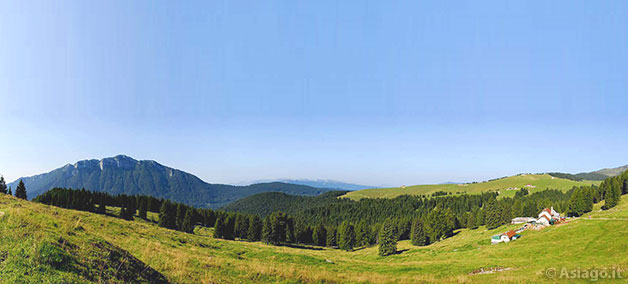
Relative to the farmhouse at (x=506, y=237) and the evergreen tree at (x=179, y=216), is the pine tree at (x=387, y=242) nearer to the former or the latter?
the farmhouse at (x=506, y=237)

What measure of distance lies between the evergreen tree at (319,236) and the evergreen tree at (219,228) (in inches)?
1490

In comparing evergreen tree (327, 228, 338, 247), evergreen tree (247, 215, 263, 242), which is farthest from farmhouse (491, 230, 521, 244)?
evergreen tree (247, 215, 263, 242)

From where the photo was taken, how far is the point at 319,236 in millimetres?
108188

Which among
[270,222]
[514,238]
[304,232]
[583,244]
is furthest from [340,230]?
[583,244]

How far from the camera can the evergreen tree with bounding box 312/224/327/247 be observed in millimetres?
107062

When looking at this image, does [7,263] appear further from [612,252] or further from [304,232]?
[304,232]

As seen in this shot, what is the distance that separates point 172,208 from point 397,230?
92655mm

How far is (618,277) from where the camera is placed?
1958 cm

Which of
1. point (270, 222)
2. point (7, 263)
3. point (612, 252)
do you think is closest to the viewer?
point (7, 263)

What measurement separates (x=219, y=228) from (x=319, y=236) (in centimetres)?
4198

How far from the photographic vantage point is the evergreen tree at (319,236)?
351 feet

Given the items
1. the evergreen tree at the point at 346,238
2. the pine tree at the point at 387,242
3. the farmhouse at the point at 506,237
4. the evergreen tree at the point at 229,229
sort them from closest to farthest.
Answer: the farmhouse at the point at 506,237, the pine tree at the point at 387,242, the evergreen tree at the point at 229,229, the evergreen tree at the point at 346,238

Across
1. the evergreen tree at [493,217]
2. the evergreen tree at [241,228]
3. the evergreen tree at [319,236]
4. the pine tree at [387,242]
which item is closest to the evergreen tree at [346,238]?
the evergreen tree at [319,236]

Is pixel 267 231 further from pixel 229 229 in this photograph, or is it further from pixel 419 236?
pixel 419 236
